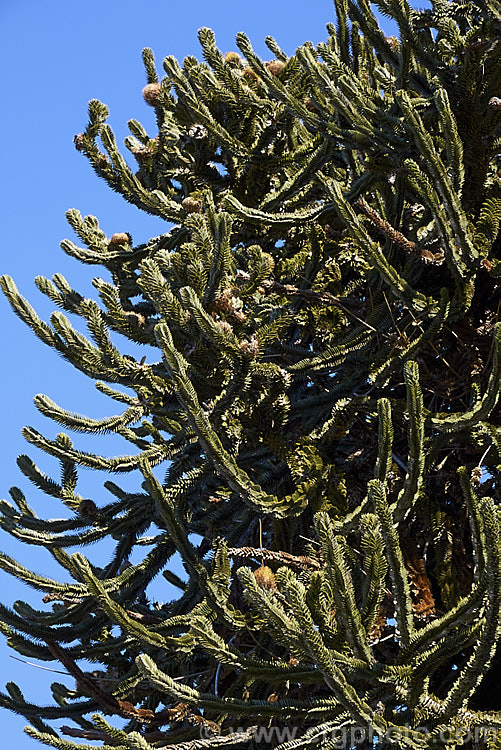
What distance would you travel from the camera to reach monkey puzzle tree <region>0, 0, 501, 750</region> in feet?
13.6

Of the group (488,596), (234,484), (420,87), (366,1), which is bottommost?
(488,596)

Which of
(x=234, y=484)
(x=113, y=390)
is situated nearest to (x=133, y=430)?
(x=113, y=390)

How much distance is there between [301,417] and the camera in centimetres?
549

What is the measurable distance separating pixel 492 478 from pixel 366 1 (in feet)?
8.39

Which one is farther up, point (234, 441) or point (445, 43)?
point (445, 43)

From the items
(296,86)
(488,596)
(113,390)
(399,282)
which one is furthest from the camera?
(296,86)

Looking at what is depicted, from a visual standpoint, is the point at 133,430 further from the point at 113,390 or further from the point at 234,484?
the point at 234,484

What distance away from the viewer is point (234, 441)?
199 inches

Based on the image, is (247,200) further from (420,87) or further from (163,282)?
(163,282)

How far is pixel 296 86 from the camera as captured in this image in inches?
238

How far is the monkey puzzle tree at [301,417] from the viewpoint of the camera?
163 inches

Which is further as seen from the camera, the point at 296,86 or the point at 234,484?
the point at 296,86

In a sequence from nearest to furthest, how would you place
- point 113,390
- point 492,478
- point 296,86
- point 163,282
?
point 163,282, point 492,478, point 113,390, point 296,86

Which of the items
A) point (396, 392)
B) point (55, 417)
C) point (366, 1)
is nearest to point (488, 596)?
point (396, 392)
